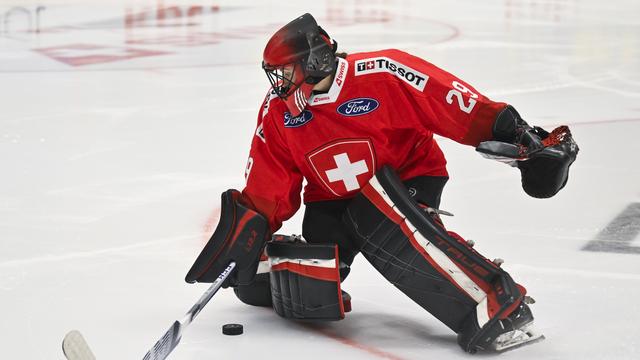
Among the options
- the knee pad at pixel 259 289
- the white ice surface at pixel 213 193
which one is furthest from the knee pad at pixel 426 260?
the knee pad at pixel 259 289

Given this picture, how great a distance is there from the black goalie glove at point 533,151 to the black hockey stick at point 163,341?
0.70 metres

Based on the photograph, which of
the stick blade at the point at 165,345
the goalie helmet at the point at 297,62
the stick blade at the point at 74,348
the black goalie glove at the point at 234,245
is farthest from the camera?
the black goalie glove at the point at 234,245

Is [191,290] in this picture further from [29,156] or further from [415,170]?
[29,156]

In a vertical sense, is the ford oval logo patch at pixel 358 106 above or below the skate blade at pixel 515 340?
above

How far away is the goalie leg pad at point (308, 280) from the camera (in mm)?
2818

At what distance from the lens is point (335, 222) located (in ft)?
9.70

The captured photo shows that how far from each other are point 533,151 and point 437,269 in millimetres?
358

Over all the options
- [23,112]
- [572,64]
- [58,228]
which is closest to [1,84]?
[23,112]

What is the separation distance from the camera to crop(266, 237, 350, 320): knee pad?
2818mm

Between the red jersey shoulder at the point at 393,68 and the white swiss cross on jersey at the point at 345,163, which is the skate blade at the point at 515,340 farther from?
the red jersey shoulder at the point at 393,68

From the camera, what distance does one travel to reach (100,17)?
32.4 feet

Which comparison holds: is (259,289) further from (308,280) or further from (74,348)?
(74,348)

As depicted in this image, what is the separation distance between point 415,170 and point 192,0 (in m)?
8.84

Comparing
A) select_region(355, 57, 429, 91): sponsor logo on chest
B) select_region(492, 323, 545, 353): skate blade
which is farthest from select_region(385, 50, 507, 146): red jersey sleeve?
select_region(492, 323, 545, 353): skate blade
